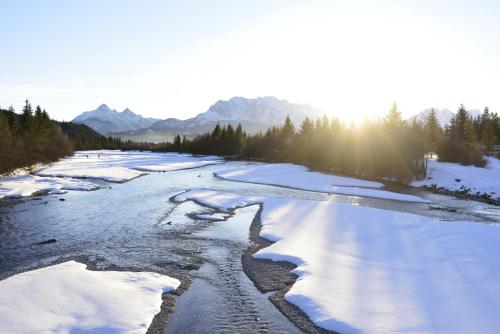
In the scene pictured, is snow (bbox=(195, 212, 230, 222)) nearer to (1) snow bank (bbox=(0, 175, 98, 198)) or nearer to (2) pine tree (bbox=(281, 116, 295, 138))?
(1) snow bank (bbox=(0, 175, 98, 198))

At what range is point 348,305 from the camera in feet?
41.5

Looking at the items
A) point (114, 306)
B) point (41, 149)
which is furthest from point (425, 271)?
point (41, 149)

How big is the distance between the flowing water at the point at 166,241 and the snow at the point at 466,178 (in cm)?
1025

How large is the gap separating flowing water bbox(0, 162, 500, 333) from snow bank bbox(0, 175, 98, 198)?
10.4ft

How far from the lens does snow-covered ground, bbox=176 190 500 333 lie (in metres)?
11.7

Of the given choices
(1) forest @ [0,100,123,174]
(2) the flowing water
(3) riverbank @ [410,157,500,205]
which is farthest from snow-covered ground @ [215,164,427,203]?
(1) forest @ [0,100,123,174]

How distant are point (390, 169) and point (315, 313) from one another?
5300 cm

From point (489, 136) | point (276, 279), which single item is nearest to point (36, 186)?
point (276, 279)

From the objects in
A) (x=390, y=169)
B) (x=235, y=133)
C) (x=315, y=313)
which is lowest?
(x=315, y=313)

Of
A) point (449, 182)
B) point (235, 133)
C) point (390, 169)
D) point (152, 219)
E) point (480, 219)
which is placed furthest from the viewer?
point (235, 133)

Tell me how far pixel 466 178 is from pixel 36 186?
54.7 m

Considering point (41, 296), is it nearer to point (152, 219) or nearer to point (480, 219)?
point (152, 219)

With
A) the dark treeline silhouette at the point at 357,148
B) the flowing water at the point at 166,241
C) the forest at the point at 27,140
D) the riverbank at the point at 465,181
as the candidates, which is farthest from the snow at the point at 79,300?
the dark treeline silhouette at the point at 357,148

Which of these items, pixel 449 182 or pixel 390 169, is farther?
pixel 390 169
